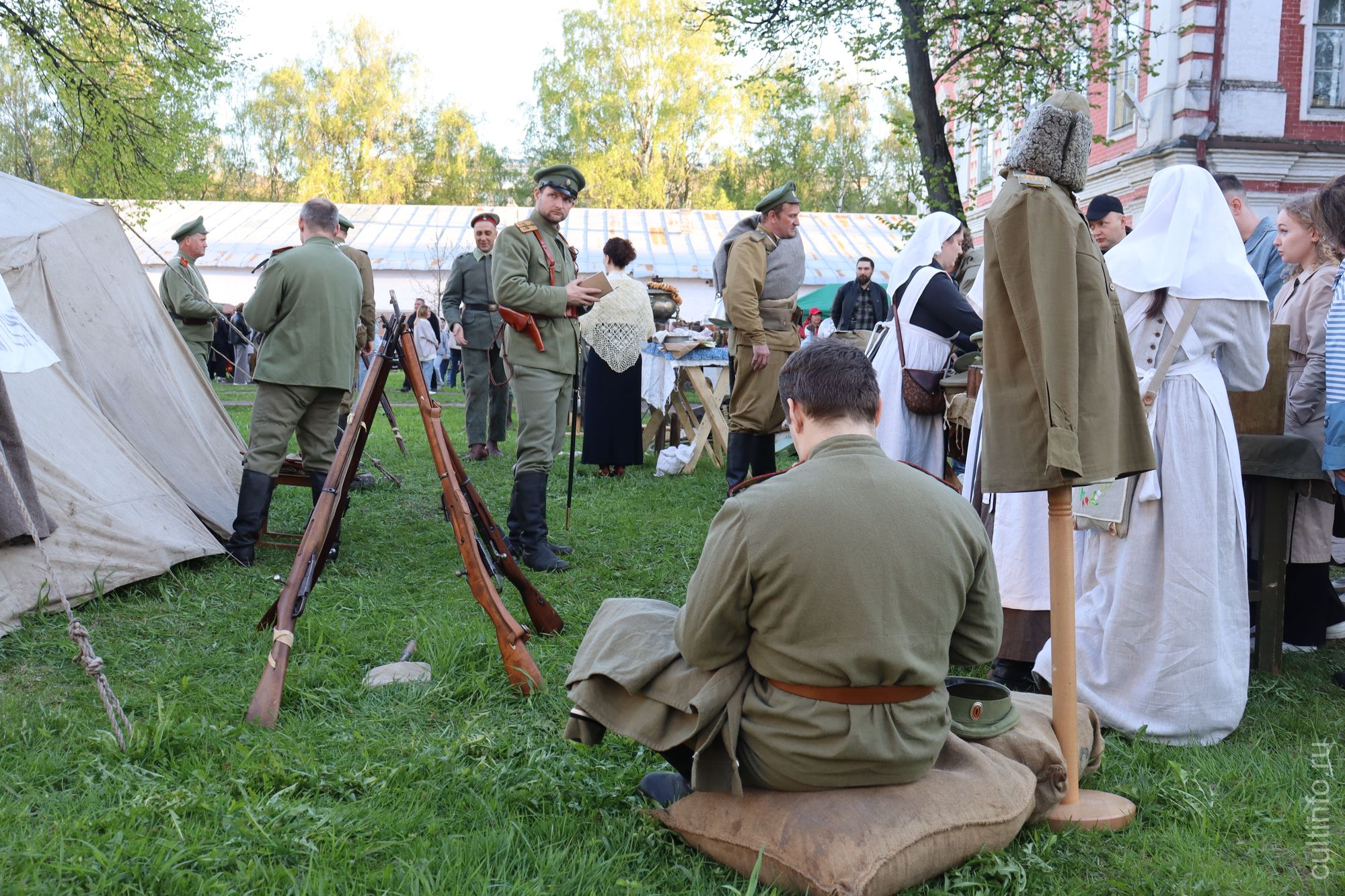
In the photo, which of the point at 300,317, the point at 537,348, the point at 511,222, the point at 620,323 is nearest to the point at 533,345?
the point at 537,348

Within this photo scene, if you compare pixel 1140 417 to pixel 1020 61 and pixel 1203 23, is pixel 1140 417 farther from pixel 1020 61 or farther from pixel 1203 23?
pixel 1203 23

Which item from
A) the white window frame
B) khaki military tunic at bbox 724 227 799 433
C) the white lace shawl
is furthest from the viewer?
the white window frame

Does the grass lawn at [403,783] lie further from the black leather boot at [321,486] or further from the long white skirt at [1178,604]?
the black leather boot at [321,486]

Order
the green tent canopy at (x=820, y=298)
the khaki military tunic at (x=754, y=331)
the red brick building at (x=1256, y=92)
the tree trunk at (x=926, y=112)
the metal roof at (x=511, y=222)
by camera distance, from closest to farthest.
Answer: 1. the khaki military tunic at (x=754, y=331)
2. the tree trunk at (x=926, y=112)
3. the red brick building at (x=1256, y=92)
4. the green tent canopy at (x=820, y=298)
5. the metal roof at (x=511, y=222)

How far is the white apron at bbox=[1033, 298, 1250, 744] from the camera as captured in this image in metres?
3.50

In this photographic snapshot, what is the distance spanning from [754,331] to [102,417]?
3801mm

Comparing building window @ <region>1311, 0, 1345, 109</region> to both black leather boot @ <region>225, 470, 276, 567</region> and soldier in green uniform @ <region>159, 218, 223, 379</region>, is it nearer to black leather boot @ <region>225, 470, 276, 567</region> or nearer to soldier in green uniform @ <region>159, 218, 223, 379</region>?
soldier in green uniform @ <region>159, 218, 223, 379</region>

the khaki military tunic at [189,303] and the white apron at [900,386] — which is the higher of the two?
the khaki military tunic at [189,303]

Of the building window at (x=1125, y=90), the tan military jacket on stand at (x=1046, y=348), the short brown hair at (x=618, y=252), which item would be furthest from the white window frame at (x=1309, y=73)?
the tan military jacket on stand at (x=1046, y=348)

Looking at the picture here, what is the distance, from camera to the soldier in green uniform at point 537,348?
543 centimetres

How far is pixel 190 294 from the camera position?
8422 millimetres

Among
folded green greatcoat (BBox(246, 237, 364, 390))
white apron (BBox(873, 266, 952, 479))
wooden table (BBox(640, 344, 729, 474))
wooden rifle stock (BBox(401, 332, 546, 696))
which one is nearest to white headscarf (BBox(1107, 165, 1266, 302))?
white apron (BBox(873, 266, 952, 479))

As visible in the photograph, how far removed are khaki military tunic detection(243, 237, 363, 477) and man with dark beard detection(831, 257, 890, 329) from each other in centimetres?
919

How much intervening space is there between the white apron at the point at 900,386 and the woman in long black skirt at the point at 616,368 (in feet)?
9.45
